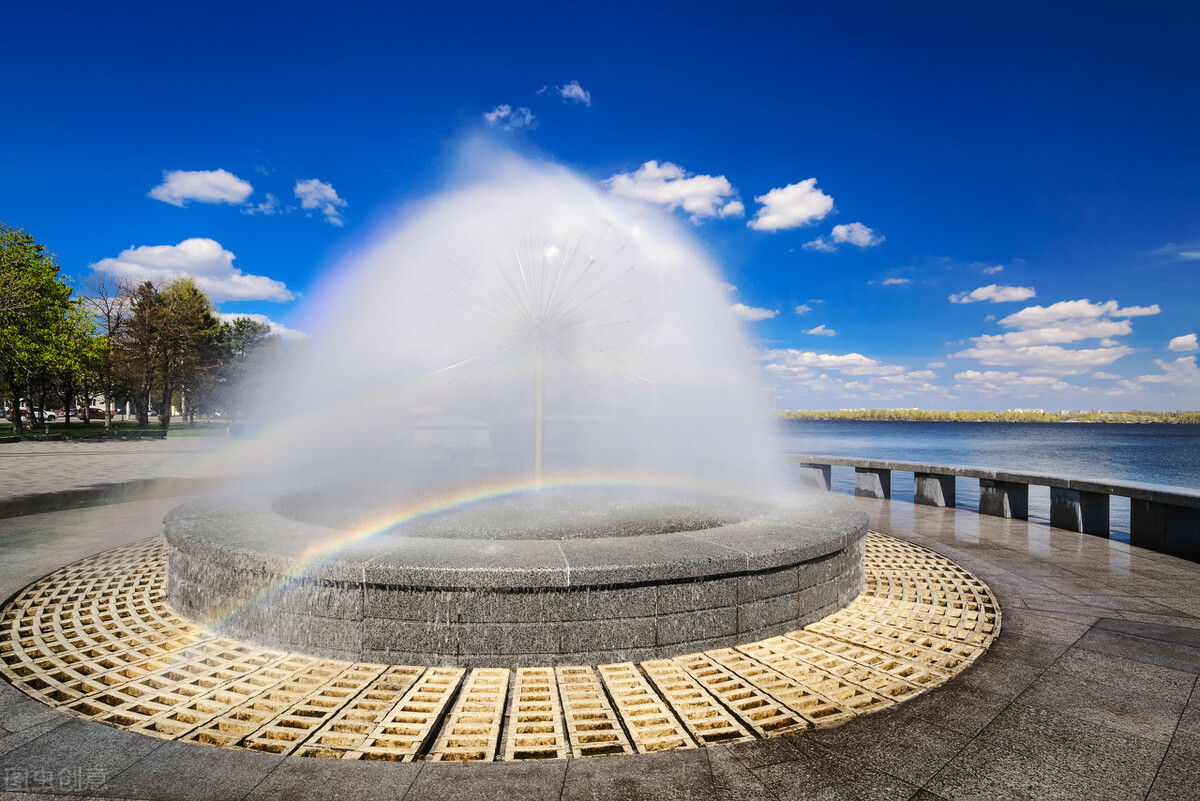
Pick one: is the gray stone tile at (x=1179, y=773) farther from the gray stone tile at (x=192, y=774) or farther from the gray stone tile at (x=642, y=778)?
the gray stone tile at (x=192, y=774)

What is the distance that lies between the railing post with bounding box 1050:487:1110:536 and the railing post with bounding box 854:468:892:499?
405 cm

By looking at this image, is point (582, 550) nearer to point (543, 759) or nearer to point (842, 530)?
point (543, 759)

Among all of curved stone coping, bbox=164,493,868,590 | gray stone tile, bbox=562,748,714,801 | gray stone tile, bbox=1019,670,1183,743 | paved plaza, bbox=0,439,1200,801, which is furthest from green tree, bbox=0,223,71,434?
gray stone tile, bbox=1019,670,1183,743

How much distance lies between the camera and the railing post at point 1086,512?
1094 centimetres

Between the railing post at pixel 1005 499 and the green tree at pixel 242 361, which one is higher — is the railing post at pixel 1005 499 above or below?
below

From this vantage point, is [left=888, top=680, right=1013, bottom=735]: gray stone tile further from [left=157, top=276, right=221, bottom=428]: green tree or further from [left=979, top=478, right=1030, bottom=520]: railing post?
[left=157, top=276, right=221, bottom=428]: green tree

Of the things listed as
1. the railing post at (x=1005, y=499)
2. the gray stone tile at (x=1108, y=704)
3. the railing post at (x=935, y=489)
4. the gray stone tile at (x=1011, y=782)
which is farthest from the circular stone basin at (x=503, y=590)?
the railing post at (x=935, y=489)

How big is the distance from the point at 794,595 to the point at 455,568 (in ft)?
10.2

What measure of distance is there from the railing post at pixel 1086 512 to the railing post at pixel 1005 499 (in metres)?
0.95

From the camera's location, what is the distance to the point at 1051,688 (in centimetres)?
442

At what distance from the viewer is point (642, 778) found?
328 cm

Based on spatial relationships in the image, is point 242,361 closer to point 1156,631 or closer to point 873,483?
point 873,483

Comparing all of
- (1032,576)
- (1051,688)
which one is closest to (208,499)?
(1051,688)

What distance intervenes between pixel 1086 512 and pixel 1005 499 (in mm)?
1671
